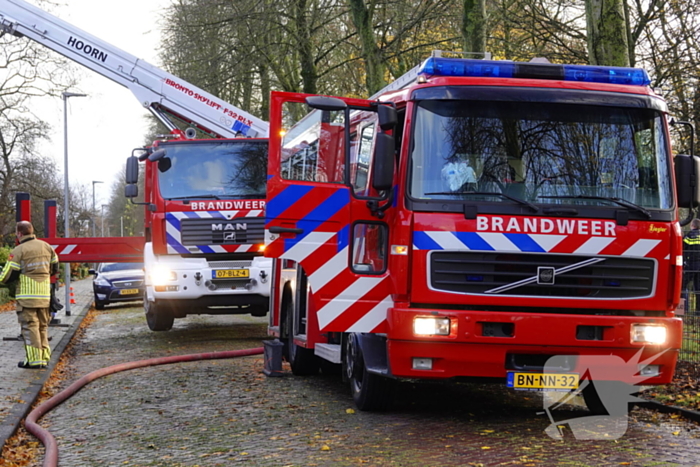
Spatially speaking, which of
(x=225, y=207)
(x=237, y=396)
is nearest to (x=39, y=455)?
(x=237, y=396)

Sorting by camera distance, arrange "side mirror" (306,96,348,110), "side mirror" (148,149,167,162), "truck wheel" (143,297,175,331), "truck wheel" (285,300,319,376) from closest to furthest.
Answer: "side mirror" (306,96,348,110) → "truck wheel" (285,300,319,376) → "side mirror" (148,149,167,162) → "truck wheel" (143,297,175,331)

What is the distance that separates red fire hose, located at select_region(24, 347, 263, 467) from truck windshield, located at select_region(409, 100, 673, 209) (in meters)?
3.34

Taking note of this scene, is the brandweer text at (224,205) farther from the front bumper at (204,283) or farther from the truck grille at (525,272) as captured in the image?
the truck grille at (525,272)

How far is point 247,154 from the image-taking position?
1573cm

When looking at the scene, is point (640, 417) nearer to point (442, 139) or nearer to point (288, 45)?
point (442, 139)

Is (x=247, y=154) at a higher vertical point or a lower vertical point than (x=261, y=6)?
lower

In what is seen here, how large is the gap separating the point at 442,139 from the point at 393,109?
455mm

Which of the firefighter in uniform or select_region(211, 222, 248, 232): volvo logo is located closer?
the firefighter in uniform

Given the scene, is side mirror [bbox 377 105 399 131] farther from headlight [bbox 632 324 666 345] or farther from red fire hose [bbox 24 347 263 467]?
red fire hose [bbox 24 347 263 467]

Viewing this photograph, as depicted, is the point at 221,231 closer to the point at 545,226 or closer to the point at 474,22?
the point at 474,22

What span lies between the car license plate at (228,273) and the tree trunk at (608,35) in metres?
6.46

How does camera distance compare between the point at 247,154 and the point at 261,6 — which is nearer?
the point at 247,154

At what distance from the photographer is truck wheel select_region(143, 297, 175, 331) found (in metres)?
16.3

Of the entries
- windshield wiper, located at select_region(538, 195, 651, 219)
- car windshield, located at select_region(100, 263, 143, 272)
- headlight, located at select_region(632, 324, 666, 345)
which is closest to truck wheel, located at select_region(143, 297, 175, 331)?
windshield wiper, located at select_region(538, 195, 651, 219)
